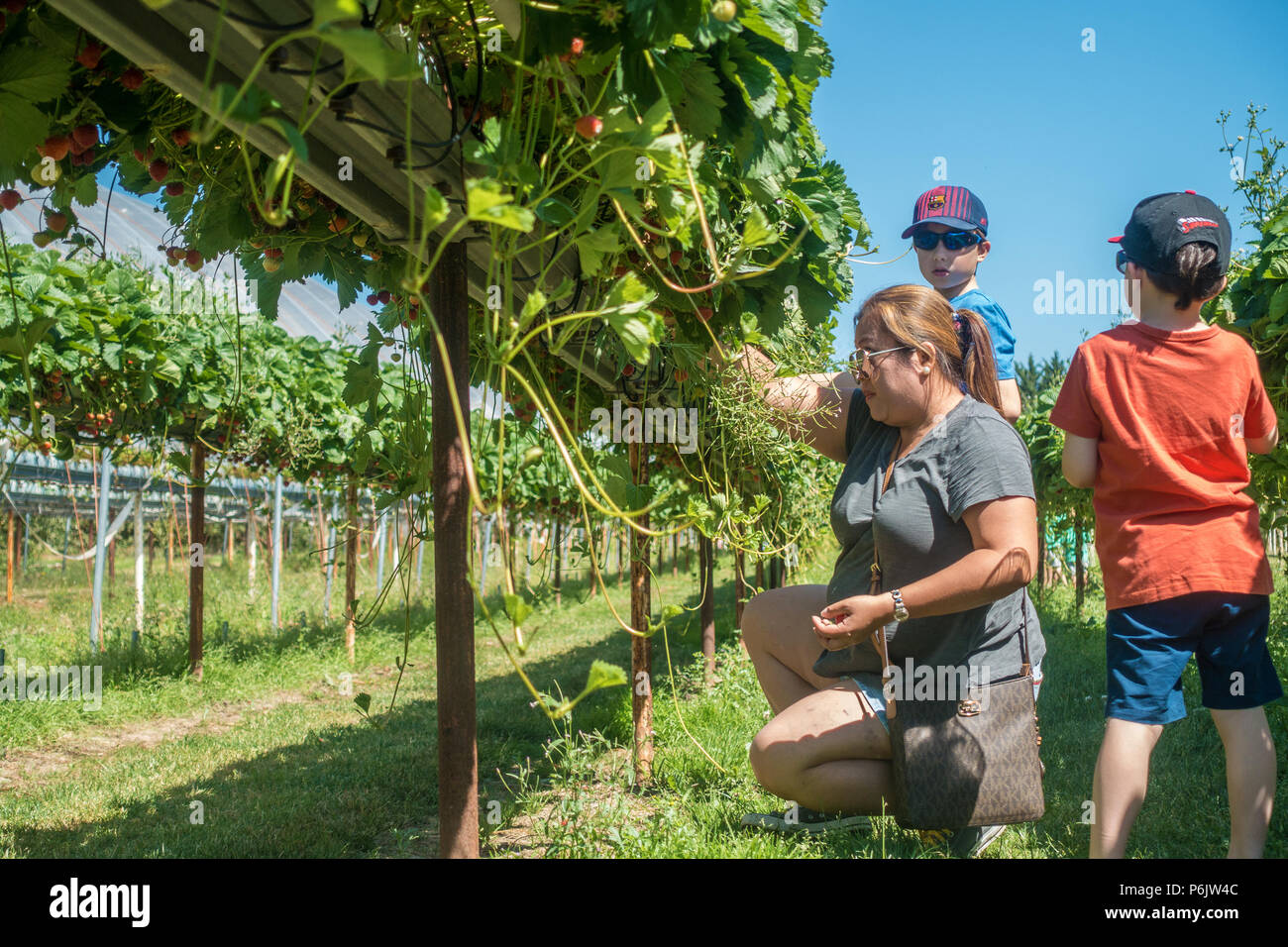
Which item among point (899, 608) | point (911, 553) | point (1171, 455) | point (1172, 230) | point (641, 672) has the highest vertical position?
point (1172, 230)

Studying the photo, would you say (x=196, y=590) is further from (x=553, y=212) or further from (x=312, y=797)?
(x=553, y=212)

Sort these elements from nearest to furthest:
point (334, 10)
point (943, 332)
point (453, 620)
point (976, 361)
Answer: point (334, 10)
point (453, 620)
point (943, 332)
point (976, 361)

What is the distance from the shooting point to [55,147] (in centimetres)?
150

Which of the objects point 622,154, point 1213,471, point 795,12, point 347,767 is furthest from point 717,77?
point 347,767

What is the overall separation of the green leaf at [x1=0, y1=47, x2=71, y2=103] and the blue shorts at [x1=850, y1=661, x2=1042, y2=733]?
77.9 inches

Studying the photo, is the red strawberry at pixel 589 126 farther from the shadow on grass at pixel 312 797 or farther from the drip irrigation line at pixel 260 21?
the shadow on grass at pixel 312 797

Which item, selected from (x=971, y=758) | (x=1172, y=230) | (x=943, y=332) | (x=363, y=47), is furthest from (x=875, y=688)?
(x=363, y=47)

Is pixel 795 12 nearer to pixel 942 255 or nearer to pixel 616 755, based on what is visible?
pixel 942 255

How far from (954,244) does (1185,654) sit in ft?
4.18

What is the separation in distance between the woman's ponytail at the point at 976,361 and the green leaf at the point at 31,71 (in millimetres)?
1845

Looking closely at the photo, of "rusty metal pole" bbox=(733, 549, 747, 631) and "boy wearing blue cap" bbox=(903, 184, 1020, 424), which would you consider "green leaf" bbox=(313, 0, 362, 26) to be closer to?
"boy wearing blue cap" bbox=(903, 184, 1020, 424)

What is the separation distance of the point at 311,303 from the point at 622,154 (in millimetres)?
15719

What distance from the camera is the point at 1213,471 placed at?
6.31ft
